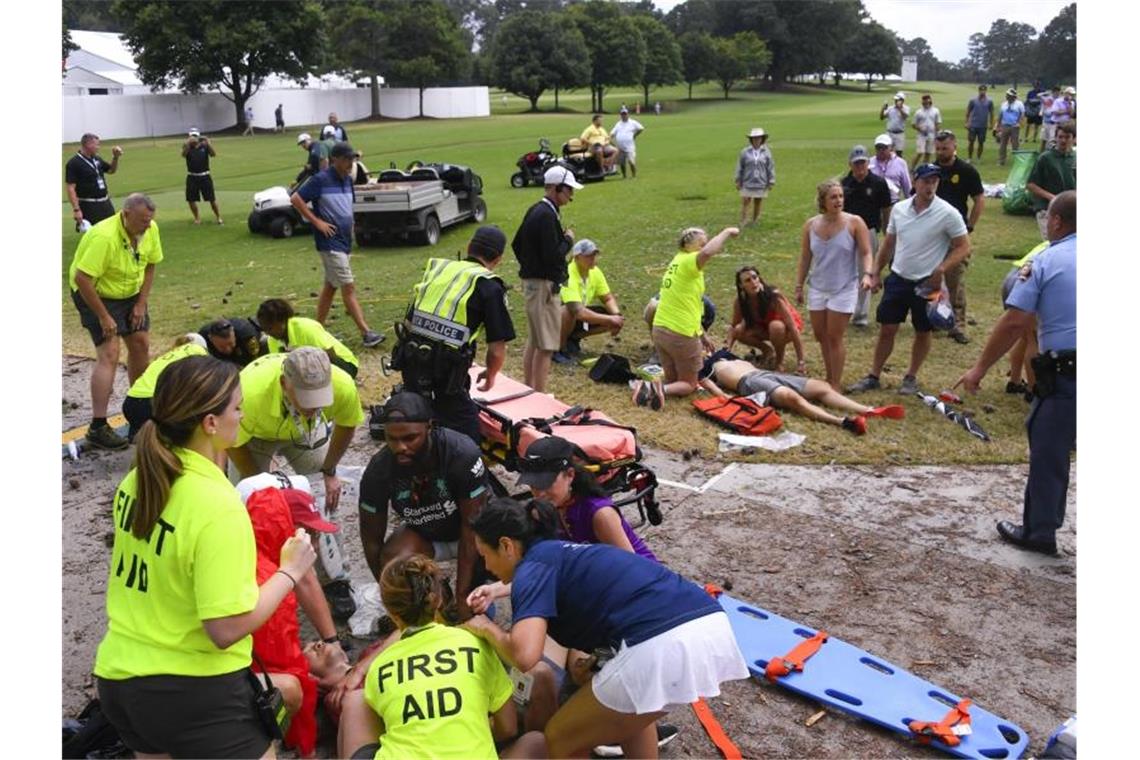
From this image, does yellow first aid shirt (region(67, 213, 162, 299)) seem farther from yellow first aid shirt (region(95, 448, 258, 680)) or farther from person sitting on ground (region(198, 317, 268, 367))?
yellow first aid shirt (region(95, 448, 258, 680))

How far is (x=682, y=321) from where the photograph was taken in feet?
25.9

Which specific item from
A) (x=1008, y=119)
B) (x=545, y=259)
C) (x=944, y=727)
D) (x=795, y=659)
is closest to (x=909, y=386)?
(x=545, y=259)

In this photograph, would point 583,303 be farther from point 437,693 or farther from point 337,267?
point 437,693

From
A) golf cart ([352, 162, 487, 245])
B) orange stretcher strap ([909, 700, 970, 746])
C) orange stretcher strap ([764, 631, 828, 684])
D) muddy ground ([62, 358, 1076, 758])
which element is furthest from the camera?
golf cart ([352, 162, 487, 245])

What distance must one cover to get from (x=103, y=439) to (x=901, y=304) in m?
6.12

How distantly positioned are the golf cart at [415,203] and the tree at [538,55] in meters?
39.1

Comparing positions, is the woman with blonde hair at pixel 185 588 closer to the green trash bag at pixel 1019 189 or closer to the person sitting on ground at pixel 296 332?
the person sitting on ground at pixel 296 332

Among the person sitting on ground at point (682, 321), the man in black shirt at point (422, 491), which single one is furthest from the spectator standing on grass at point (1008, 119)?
the man in black shirt at point (422, 491)

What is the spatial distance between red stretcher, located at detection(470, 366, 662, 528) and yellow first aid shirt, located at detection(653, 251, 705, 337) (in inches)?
63.7

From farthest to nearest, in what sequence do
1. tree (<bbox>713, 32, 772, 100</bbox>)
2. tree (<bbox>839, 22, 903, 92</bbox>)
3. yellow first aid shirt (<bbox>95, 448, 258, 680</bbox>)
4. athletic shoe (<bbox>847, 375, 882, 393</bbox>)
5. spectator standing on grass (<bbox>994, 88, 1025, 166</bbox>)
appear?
tree (<bbox>839, 22, 903, 92</bbox>) → tree (<bbox>713, 32, 772, 100</bbox>) → spectator standing on grass (<bbox>994, 88, 1025, 166</bbox>) → athletic shoe (<bbox>847, 375, 882, 393</bbox>) → yellow first aid shirt (<bbox>95, 448, 258, 680</bbox>)

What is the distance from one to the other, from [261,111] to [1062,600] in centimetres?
4898

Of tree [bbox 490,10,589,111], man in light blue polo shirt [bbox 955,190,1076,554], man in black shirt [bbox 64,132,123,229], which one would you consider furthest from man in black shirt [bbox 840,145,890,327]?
tree [bbox 490,10,589,111]

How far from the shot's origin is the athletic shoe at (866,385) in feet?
26.7

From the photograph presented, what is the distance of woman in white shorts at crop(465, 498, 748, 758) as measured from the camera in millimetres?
3371
